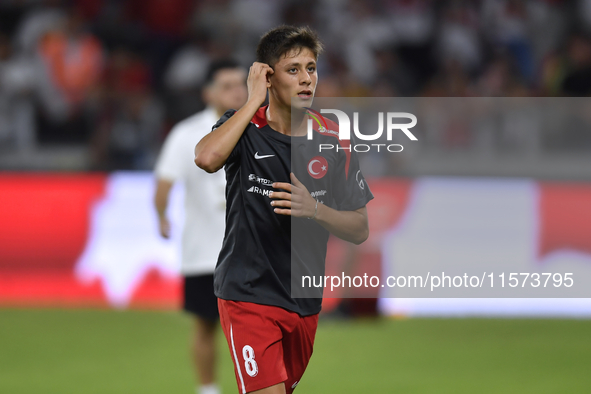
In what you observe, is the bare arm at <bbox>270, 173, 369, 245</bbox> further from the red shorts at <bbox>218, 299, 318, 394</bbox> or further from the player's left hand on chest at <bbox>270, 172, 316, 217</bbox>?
the red shorts at <bbox>218, 299, 318, 394</bbox>

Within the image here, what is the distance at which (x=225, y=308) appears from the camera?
3496 mm

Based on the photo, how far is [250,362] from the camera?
3.38 meters

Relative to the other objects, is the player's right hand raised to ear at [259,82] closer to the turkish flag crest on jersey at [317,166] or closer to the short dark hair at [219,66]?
the turkish flag crest on jersey at [317,166]

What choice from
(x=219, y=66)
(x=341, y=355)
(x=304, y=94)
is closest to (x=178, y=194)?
(x=341, y=355)

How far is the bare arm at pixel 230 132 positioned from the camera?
3330 millimetres

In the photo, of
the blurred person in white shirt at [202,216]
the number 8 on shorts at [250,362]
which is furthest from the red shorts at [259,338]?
the blurred person in white shirt at [202,216]

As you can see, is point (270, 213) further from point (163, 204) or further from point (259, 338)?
point (163, 204)

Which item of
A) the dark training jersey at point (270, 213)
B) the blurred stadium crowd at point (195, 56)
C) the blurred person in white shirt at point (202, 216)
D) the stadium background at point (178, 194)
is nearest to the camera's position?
the dark training jersey at point (270, 213)

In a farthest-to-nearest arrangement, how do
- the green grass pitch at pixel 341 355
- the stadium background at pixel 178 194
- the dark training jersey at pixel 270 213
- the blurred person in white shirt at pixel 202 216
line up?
1. the stadium background at pixel 178 194
2. the green grass pitch at pixel 341 355
3. the blurred person in white shirt at pixel 202 216
4. the dark training jersey at pixel 270 213

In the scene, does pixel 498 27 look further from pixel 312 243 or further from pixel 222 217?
pixel 312 243

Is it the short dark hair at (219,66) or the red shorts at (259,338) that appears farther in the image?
the short dark hair at (219,66)

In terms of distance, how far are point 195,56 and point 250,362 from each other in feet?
28.6

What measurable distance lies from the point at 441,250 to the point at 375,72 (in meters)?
4.01

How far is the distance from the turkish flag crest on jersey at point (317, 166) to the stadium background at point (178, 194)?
9.60ft
